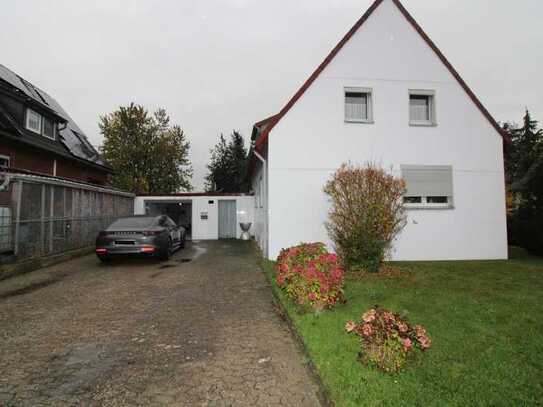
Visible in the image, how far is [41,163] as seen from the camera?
522 inches

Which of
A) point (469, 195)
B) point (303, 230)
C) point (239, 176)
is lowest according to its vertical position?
point (303, 230)

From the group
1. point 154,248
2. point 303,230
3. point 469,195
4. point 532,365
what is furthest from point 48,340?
point 469,195

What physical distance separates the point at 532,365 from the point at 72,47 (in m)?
15.3

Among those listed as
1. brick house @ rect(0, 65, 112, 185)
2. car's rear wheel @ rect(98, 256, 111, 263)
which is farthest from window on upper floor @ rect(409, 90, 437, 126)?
brick house @ rect(0, 65, 112, 185)

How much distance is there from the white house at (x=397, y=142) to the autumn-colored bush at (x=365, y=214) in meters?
1.46

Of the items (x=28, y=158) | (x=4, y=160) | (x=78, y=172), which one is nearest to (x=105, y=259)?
(x=4, y=160)

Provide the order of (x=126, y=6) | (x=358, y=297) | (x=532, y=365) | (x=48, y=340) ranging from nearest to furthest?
(x=532, y=365), (x=48, y=340), (x=358, y=297), (x=126, y=6)

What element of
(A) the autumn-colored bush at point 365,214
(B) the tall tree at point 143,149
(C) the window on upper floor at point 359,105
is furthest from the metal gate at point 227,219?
(B) the tall tree at point 143,149

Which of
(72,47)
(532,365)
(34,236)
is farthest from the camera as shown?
(72,47)

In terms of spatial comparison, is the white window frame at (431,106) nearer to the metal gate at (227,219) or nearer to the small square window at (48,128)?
the metal gate at (227,219)

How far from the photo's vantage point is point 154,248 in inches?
341

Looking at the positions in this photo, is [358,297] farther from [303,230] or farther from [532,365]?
[303,230]

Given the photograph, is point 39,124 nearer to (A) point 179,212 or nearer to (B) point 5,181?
(B) point 5,181

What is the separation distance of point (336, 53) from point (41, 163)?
14017 mm
